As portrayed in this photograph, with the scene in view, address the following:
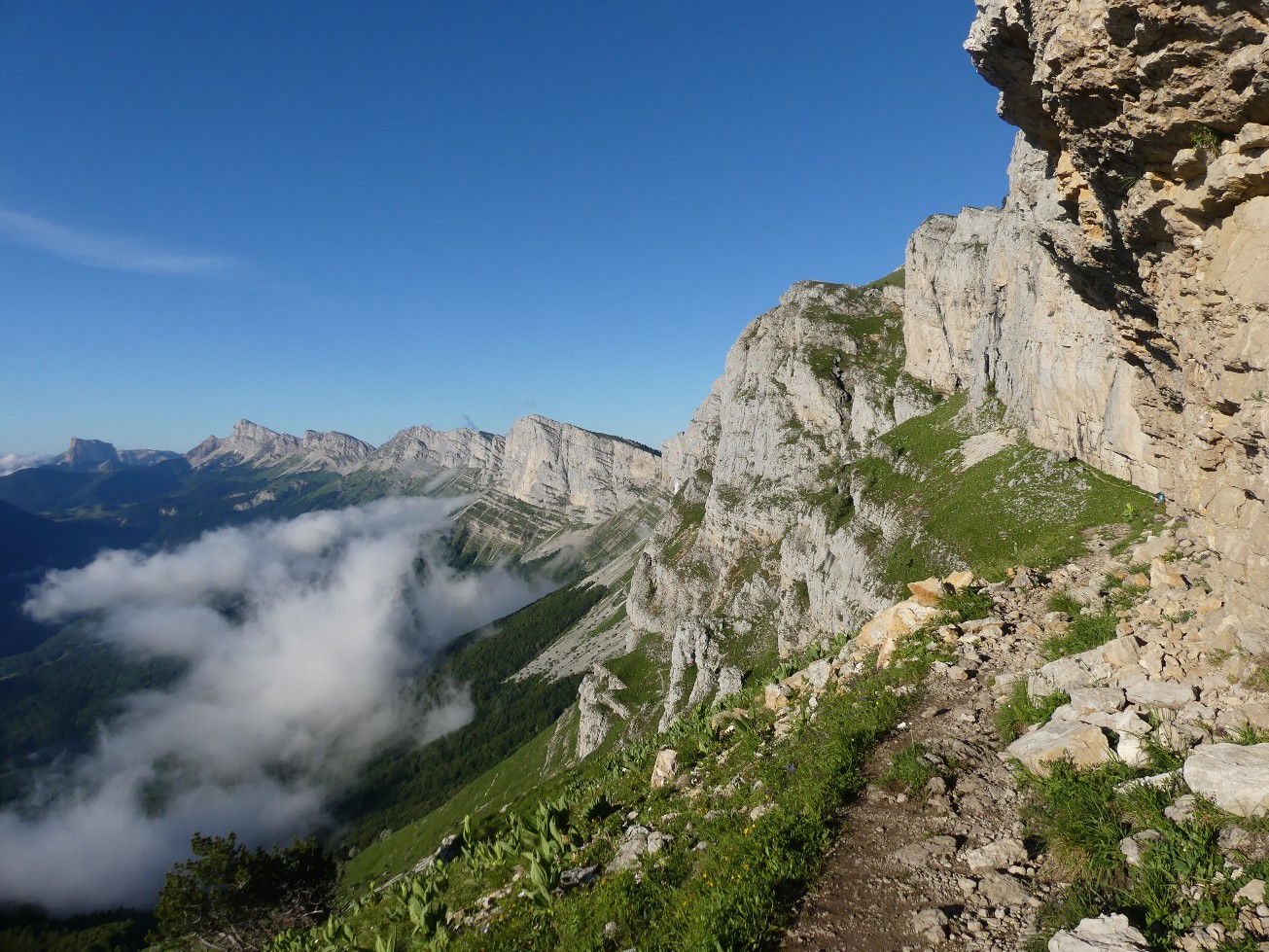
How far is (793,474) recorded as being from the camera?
152 metres

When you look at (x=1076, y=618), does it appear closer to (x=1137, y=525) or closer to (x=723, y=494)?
(x=1137, y=525)

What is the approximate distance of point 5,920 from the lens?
190250 millimetres

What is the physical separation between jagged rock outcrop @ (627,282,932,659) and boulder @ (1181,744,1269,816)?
8804 centimetres

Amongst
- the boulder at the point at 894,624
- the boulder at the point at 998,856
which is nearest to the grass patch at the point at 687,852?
the boulder at the point at 894,624

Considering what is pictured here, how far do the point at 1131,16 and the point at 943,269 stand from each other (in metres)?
129

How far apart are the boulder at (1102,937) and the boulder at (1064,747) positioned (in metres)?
3.44

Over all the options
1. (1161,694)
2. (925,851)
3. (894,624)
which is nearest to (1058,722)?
(1161,694)

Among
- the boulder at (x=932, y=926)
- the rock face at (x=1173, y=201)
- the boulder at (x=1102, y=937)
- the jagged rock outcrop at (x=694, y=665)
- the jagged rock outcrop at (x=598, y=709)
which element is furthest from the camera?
the jagged rock outcrop at (x=598, y=709)

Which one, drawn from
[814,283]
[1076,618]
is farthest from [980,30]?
[814,283]

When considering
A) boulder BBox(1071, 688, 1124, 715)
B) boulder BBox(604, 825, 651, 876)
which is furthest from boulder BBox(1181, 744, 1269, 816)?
boulder BBox(604, 825, 651, 876)

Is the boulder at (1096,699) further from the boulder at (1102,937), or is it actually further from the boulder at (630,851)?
the boulder at (630,851)

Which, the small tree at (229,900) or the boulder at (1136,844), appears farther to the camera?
the small tree at (229,900)

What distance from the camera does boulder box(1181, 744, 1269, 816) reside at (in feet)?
21.5

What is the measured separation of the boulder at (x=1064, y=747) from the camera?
8.68 m
